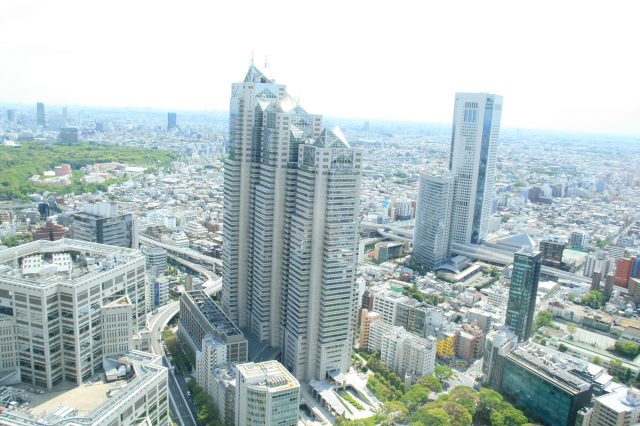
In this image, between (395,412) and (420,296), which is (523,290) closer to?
(420,296)

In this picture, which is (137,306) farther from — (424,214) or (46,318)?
(424,214)

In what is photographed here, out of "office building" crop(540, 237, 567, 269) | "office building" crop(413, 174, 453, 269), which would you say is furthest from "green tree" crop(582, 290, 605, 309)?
"office building" crop(413, 174, 453, 269)

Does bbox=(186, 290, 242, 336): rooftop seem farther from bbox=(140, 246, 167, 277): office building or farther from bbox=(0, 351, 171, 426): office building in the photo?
bbox=(140, 246, 167, 277): office building

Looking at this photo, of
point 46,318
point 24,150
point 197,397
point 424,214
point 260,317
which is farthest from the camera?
point 24,150

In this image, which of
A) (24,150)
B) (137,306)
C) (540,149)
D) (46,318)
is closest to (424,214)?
(137,306)

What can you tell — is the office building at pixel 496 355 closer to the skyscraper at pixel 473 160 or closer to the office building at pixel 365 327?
the office building at pixel 365 327

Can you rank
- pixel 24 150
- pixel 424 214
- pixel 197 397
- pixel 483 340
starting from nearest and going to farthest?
pixel 197 397, pixel 483 340, pixel 424 214, pixel 24 150
